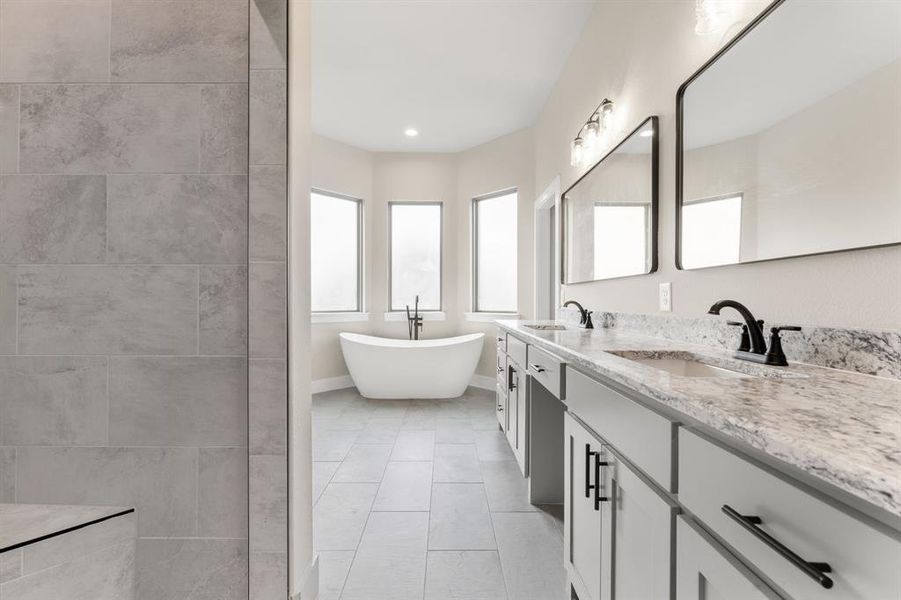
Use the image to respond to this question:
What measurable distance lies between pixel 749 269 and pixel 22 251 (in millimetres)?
2295

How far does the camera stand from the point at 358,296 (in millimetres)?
4930

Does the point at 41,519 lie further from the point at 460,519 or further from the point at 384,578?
the point at 460,519

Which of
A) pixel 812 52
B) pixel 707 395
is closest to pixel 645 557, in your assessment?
pixel 707 395

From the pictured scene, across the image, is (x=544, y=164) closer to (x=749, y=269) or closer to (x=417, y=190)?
(x=417, y=190)

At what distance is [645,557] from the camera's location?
0.85m

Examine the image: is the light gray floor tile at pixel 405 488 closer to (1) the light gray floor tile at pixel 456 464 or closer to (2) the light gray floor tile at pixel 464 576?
(1) the light gray floor tile at pixel 456 464

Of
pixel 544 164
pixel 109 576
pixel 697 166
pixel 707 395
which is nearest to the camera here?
pixel 707 395

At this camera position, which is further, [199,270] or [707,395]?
[199,270]

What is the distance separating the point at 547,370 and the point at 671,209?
2.83ft

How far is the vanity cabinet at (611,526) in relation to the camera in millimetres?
802

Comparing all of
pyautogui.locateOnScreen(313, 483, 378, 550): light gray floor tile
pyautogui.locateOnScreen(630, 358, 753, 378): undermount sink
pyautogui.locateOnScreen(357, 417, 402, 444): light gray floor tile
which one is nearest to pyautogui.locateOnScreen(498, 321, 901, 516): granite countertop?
pyautogui.locateOnScreen(630, 358, 753, 378): undermount sink

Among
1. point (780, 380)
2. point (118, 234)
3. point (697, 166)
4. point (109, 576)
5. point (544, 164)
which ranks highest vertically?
point (544, 164)

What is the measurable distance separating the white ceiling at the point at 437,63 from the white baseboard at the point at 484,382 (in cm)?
277

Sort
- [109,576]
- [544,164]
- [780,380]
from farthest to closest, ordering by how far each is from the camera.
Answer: [544,164], [109,576], [780,380]
